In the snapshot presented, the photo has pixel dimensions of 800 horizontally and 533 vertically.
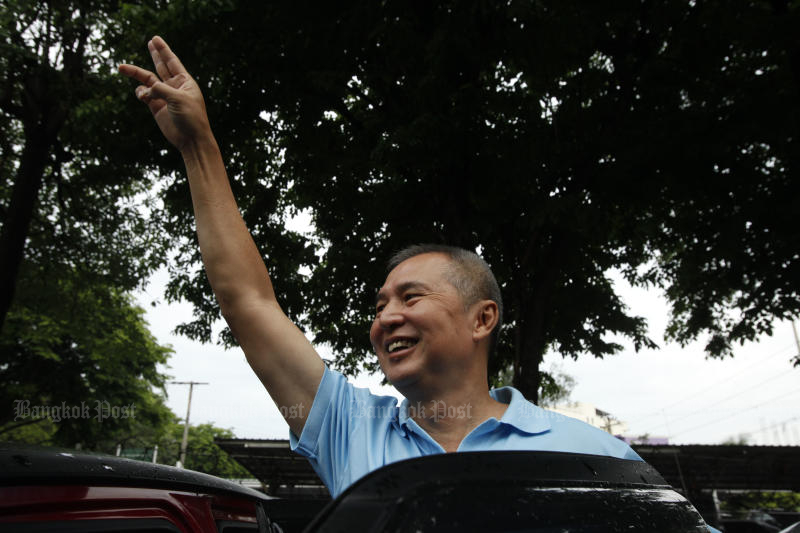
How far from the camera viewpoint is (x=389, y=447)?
1355 millimetres

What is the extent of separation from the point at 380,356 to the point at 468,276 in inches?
13.5

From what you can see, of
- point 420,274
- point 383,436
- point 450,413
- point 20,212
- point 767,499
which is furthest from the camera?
point 767,499

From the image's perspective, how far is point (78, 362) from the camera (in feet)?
51.7

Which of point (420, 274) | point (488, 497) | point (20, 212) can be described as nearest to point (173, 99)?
point (420, 274)

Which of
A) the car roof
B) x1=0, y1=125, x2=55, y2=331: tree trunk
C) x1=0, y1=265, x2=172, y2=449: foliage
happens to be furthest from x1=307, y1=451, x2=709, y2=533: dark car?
x1=0, y1=265, x2=172, y2=449: foliage

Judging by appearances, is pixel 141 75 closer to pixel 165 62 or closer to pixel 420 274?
pixel 165 62

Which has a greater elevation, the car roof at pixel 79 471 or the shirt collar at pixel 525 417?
the shirt collar at pixel 525 417

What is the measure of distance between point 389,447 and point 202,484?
32.7 inches

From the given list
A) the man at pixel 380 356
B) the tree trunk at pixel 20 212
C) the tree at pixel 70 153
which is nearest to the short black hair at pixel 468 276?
the man at pixel 380 356

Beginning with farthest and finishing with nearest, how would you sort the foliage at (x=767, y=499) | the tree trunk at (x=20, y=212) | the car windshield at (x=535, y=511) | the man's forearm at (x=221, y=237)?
the foliage at (x=767, y=499)
the tree trunk at (x=20, y=212)
the man's forearm at (x=221, y=237)
the car windshield at (x=535, y=511)

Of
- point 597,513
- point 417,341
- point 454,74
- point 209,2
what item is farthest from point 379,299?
point 209,2

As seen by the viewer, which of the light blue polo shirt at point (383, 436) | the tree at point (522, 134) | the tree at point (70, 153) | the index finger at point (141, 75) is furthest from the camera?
the tree at point (70, 153)

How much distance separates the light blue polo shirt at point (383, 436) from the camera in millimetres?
1292

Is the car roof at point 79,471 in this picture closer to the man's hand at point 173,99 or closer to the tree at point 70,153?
the man's hand at point 173,99
